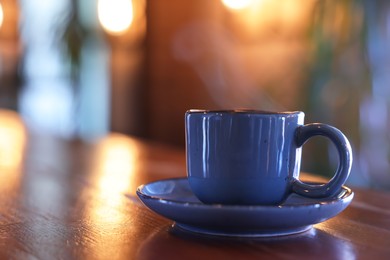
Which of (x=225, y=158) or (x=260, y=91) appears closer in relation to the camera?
(x=225, y=158)

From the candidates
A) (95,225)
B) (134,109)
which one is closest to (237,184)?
(95,225)

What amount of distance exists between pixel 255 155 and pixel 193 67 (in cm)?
376

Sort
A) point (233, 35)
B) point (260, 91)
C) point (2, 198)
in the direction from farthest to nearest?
point (233, 35), point (260, 91), point (2, 198)

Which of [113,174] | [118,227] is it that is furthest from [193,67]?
[118,227]

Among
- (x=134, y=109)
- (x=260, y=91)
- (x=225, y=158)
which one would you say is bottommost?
(x=134, y=109)

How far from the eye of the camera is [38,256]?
1.49 feet

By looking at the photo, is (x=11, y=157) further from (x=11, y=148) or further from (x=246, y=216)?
(x=246, y=216)

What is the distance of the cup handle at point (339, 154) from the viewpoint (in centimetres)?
55

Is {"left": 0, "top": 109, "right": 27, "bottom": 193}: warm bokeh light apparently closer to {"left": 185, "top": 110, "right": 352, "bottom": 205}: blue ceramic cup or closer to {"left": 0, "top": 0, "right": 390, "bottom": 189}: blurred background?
{"left": 0, "top": 0, "right": 390, "bottom": 189}: blurred background

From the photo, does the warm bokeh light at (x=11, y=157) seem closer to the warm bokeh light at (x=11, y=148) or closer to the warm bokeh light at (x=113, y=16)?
the warm bokeh light at (x=11, y=148)

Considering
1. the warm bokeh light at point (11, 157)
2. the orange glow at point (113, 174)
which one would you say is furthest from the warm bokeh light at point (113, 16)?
the orange glow at point (113, 174)

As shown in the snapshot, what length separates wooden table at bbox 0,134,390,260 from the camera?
0.47 metres

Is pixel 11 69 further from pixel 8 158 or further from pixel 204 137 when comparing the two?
pixel 204 137

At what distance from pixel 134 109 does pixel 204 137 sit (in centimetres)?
460
